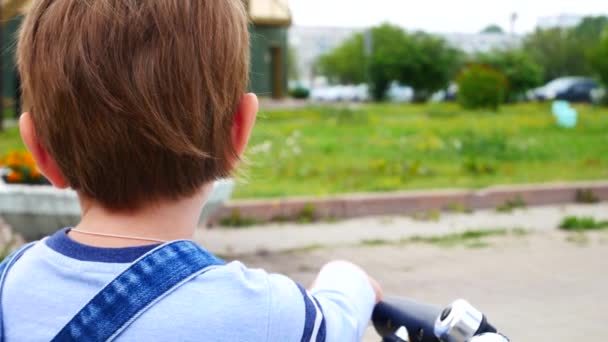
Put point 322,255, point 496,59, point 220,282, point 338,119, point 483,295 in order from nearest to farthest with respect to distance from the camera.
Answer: point 220,282 → point 483,295 → point 322,255 → point 338,119 → point 496,59

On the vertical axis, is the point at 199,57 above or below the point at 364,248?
above

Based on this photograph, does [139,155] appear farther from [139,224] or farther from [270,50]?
[270,50]

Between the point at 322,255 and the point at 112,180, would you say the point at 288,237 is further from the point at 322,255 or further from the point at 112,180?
the point at 112,180

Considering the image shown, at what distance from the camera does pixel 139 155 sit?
1080mm

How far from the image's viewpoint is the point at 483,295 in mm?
4531

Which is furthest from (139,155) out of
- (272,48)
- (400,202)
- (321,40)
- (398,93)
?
(321,40)

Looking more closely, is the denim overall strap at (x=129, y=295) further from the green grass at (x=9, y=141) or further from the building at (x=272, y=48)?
the building at (x=272, y=48)

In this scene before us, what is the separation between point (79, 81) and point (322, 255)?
14.9ft

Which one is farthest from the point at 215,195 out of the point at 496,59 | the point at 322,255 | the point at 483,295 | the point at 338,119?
the point at 496,59

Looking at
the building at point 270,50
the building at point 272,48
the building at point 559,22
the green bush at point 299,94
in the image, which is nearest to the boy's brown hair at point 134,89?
the building at point 270,50

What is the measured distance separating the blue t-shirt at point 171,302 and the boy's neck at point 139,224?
23 millimetres

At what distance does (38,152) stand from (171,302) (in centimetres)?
Result: 31

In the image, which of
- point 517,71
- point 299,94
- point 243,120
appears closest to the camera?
point 243,120

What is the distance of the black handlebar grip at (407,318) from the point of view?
1227 mm
